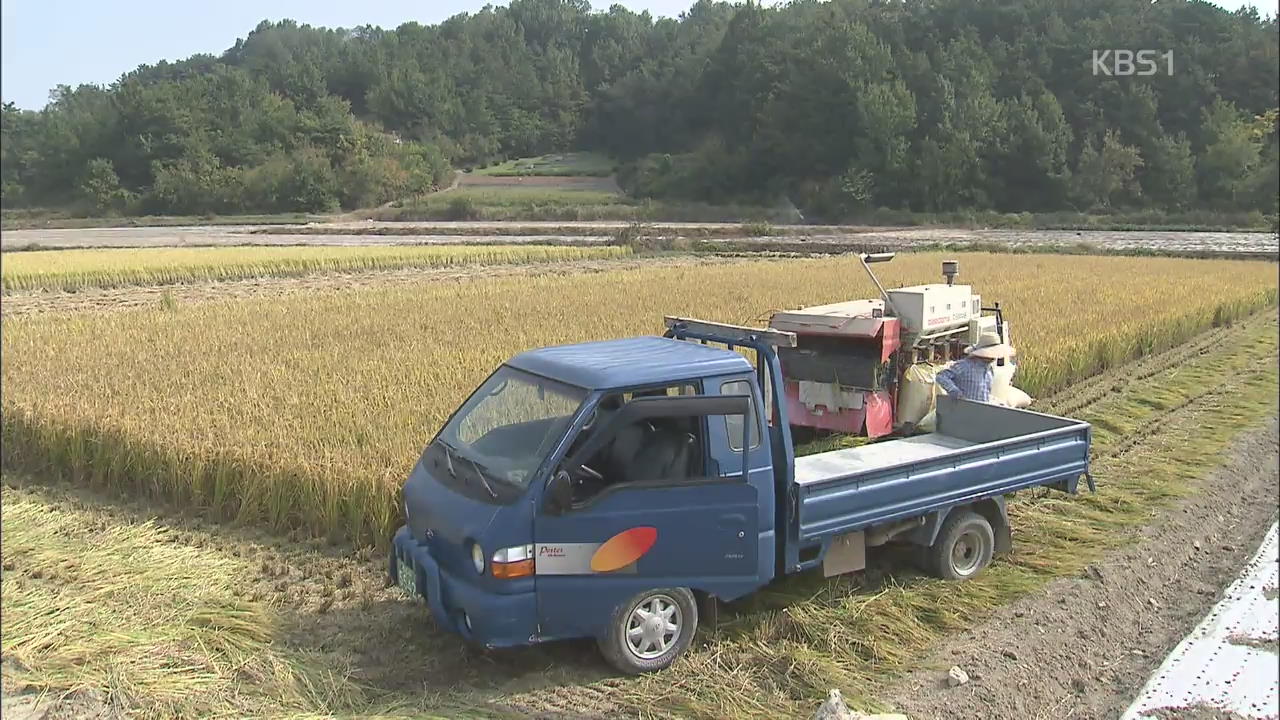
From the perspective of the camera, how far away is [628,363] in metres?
5.14

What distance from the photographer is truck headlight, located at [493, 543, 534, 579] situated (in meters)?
4.48

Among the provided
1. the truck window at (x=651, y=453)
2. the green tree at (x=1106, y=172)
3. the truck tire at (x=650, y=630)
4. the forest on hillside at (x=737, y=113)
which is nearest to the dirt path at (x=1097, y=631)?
the truck tire at (x=650, y=630)

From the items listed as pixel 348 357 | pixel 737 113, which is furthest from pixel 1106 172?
pixel 348 357

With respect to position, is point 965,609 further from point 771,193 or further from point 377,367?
point 771,193

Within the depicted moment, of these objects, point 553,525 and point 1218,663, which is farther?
point 1218,663

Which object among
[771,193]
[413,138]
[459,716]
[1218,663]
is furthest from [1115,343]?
[413,138]

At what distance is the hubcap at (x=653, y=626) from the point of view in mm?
4820

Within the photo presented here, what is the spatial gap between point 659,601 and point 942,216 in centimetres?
6084

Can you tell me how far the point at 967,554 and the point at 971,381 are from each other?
2012mm

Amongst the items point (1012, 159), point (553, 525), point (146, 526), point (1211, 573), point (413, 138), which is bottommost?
point (1211, 573)

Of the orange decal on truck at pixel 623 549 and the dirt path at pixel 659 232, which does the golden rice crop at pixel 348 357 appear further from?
the dirt path at pixel 659 232

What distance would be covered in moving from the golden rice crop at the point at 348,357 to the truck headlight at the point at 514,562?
2.33 meters

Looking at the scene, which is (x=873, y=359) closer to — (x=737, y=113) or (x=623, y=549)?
(x=623, y=549)

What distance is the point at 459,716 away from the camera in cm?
451
